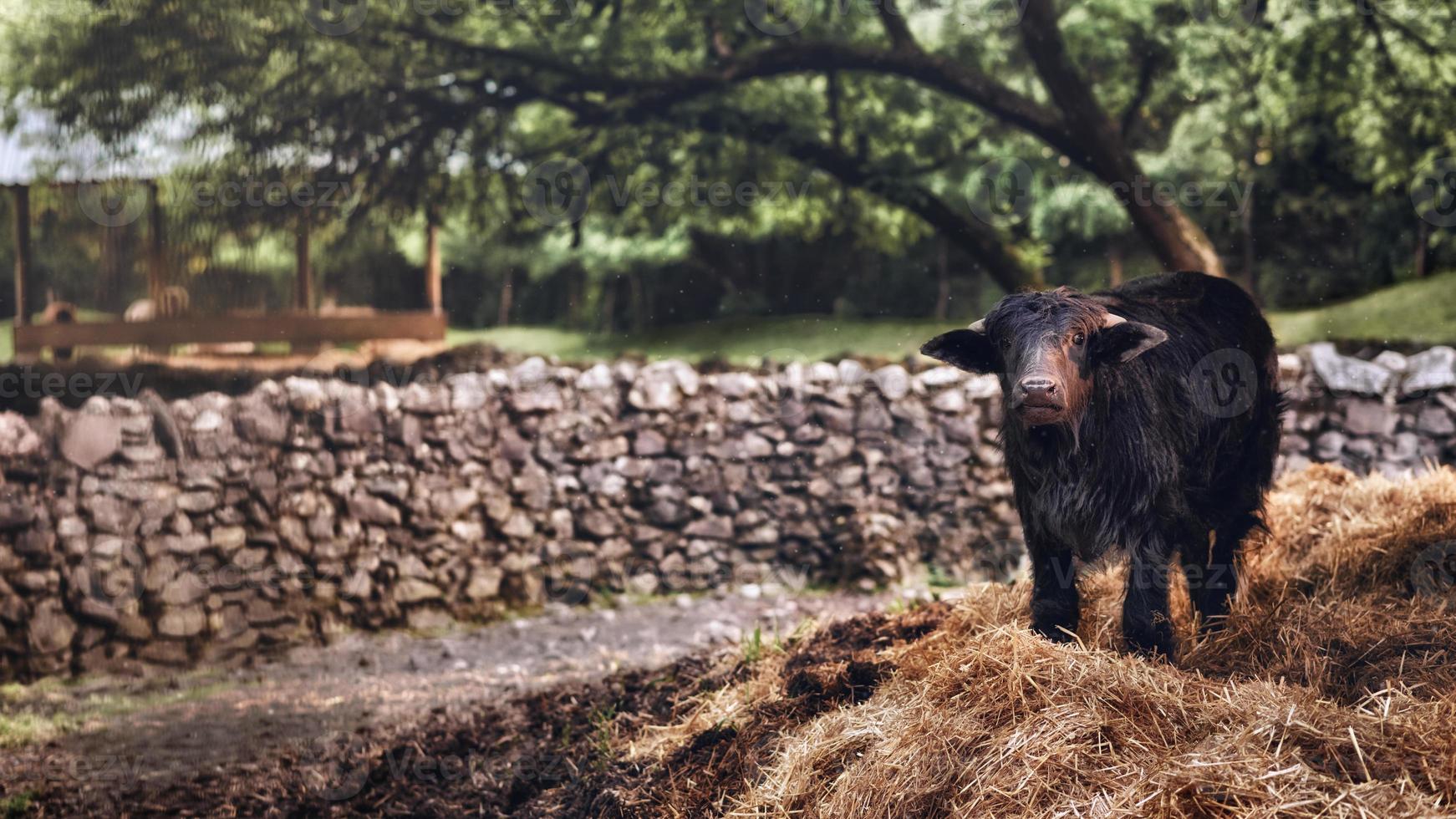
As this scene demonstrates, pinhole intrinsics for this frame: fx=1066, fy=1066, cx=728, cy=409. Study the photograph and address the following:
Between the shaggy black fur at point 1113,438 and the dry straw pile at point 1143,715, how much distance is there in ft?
0.97

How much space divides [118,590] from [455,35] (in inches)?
226

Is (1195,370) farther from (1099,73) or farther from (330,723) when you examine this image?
(1099,73)

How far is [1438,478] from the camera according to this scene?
5.24m

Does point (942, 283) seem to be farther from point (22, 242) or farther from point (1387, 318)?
point (22, 242)

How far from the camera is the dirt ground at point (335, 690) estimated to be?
5625mm

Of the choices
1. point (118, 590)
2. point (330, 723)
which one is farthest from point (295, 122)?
point (330, 723)

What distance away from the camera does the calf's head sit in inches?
131
